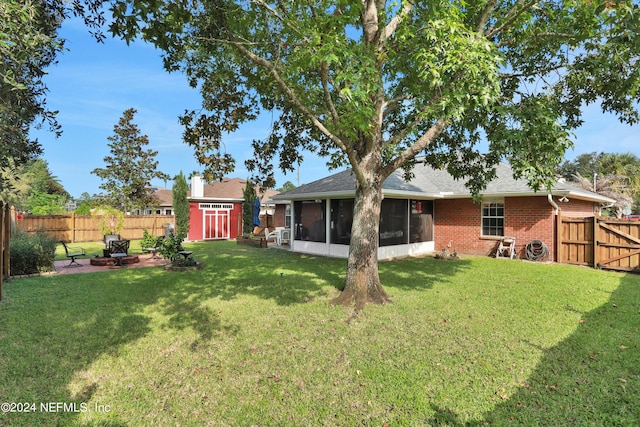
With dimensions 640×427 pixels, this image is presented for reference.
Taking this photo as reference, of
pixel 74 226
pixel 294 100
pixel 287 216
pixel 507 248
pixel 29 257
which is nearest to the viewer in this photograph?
pixel 294 100

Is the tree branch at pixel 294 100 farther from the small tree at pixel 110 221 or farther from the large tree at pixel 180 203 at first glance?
the large tree at pixel 180 203

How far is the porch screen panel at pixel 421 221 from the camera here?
48.9 feet

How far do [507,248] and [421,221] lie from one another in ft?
12.4

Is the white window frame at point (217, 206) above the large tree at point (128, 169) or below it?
below

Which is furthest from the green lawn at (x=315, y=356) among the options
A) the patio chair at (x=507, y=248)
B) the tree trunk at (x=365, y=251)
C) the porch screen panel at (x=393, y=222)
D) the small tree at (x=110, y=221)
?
the small tree at (x=110, y=221)

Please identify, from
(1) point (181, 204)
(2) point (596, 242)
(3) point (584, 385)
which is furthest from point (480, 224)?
(1) point (181, 204)

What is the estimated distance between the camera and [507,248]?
13.3 meters

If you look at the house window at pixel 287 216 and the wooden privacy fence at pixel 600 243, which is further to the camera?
the house window at pixel 287 216

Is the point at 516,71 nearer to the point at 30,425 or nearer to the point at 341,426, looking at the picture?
the point at 341,426

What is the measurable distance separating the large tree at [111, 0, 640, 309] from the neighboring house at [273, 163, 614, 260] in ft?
17.0

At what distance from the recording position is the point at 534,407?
330cm

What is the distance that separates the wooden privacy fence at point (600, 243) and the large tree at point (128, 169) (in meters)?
28.2

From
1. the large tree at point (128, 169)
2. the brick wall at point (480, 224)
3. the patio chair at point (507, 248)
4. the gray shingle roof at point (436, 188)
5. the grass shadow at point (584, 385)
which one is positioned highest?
the large tree at point (128, 169)

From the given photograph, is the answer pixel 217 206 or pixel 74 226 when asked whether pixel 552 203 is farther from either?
pixel 74 226
